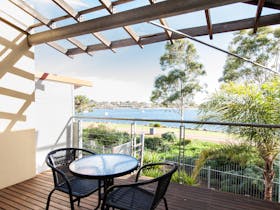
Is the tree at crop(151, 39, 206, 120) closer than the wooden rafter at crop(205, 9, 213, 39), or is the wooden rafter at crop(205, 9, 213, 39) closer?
the wooden rafter at crop(205, 9, 213, 39)

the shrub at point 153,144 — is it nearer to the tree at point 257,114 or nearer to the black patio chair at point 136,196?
the tree at point 257,114

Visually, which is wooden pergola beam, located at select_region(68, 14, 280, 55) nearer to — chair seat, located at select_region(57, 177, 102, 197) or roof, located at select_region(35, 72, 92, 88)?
roof, located at select_region(35, 72, 92, 88)

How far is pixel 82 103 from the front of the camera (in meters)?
18.0

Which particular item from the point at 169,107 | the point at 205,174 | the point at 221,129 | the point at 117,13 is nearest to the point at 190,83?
the point at 169,107

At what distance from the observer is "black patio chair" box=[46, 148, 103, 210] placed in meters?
2.16

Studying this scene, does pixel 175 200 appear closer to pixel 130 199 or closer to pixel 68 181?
pixel 130 199

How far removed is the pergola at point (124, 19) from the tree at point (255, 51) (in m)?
9.53

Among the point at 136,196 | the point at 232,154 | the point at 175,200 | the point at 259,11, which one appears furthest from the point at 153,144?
the point at 259,11

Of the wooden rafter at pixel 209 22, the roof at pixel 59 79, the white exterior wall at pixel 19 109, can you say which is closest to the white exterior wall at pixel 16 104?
the white exterior wall at pixel 19 109

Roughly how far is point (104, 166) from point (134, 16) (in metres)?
2.02

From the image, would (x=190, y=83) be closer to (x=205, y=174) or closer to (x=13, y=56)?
(x=205, y=174)

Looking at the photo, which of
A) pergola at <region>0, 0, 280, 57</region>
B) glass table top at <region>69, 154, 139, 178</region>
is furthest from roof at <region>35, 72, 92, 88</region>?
glass table top at <region>69, 154, 139, 178</region>

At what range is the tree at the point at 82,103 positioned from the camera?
1720 centimetres

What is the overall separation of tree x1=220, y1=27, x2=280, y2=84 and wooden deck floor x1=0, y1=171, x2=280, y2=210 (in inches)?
394
